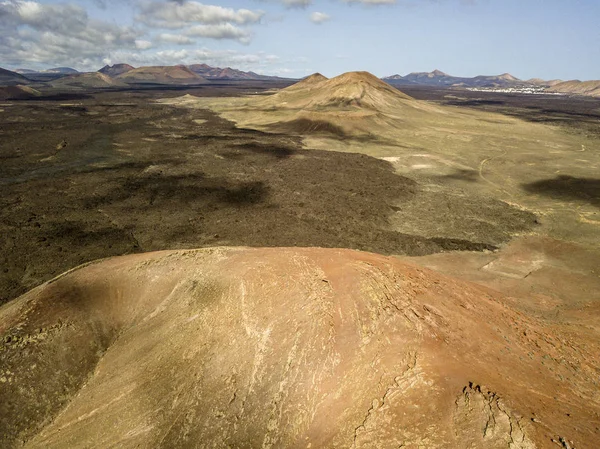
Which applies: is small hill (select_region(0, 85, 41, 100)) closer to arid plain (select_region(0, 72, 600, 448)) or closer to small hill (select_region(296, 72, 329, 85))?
small hill (select_region(296, 72, 329, 85))

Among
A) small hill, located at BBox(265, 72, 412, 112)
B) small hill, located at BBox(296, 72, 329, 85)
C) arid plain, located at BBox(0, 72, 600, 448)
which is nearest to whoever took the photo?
arid plain, located at BBox(0, 72, 600, 448)

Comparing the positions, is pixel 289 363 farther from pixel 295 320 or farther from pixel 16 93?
pixel 16 93

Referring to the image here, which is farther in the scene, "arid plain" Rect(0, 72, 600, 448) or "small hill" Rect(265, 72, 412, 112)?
"small hill" Rect(265, 72, 412, 112)

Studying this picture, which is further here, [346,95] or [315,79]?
[315,79]

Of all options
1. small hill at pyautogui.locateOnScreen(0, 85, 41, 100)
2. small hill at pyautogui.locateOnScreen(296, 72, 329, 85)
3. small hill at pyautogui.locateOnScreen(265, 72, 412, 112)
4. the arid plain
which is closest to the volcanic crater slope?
the arid plain

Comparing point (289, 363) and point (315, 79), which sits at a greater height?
point (315, 79)

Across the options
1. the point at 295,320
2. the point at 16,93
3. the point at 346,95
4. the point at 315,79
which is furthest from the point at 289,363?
the point at 16,93

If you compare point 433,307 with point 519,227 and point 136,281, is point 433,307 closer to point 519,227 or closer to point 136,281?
point 136,281
